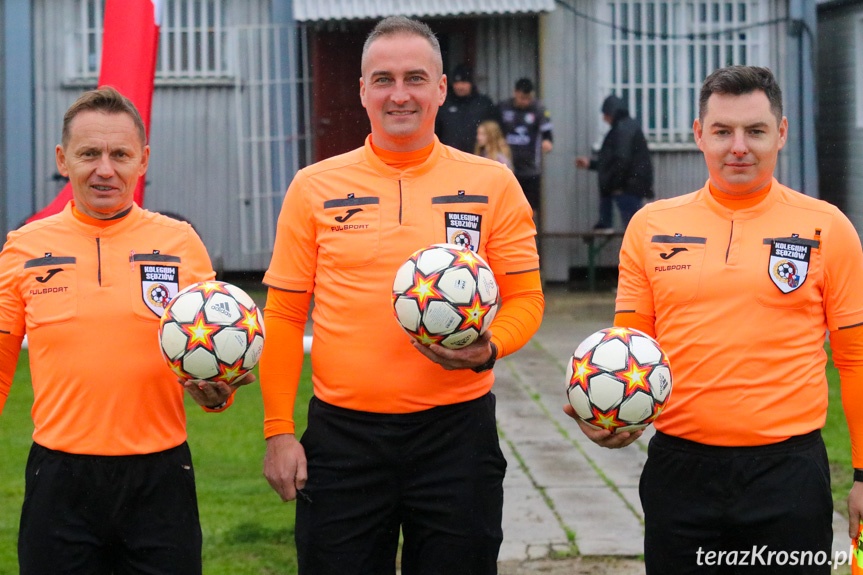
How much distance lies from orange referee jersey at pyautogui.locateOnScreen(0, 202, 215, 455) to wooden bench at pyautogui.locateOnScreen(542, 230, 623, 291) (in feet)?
32.4

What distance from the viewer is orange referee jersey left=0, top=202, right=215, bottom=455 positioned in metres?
3.57

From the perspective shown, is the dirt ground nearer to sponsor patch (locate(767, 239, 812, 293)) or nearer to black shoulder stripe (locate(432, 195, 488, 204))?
sponsor patch (locate(767, 239, 812, 293))

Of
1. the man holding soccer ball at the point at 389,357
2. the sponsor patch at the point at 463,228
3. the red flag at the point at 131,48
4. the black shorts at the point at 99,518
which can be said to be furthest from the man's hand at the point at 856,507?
the red flag at the point at 131,48

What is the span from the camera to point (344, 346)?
3668 mm

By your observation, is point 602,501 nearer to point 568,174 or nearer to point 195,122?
point 568,174

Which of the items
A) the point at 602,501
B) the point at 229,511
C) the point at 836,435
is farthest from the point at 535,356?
the point at 229,511

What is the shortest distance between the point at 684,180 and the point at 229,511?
364 inches

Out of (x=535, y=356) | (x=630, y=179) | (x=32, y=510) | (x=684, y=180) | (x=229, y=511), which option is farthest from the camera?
(x=684, y=180)

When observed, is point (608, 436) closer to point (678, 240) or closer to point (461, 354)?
point (461, 354)

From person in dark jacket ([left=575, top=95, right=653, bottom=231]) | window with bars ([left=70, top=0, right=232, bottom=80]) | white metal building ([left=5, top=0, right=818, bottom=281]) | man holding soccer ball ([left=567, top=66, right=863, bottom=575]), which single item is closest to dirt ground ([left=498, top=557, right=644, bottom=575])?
man holding soccer ball ([left=567, top=66, right=863, bottom=575])

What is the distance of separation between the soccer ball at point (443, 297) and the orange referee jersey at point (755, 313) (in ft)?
2.34

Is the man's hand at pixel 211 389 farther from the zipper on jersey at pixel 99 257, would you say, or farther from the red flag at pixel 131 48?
the red flag at pixel 131 48

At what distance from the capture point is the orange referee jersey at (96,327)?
3572 millimetres

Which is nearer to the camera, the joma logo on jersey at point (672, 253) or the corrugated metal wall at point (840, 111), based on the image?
the joma logo on jersey at point (672, 253)
